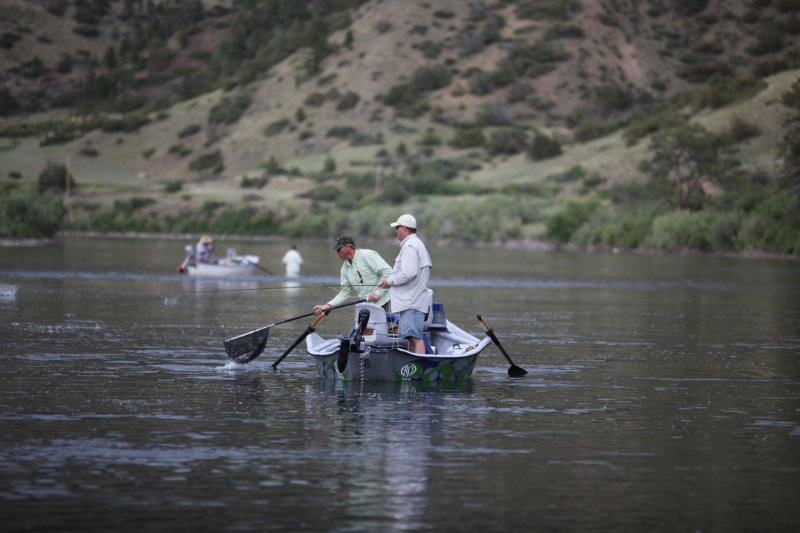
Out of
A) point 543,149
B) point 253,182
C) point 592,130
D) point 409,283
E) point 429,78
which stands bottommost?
point 409,283

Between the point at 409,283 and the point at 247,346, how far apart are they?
12.0 feet

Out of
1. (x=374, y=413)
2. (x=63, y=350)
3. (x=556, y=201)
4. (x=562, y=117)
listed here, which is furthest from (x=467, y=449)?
(x=562, y=117)

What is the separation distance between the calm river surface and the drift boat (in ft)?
0.84

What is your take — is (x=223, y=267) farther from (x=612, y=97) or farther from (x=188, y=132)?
(x=188, y=132)

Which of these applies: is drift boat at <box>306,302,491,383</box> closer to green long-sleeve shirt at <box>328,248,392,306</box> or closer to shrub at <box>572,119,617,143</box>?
green long-sleeve shirt at <box>328,248,392,306</box>

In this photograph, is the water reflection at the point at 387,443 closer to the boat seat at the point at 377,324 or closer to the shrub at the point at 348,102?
the boat seat at the point at 377,324

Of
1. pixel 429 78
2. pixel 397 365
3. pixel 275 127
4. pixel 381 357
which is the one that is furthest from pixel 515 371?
pixel 429 78

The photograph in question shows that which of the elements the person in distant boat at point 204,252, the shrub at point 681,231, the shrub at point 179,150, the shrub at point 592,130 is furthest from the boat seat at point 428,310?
the shrub at point 179,150

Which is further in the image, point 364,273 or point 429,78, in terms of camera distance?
point 429,78

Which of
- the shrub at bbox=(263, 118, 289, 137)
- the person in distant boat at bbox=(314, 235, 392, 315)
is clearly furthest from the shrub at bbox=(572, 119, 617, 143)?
the person in distant boat at bbox=(314, 235, 392, 315)

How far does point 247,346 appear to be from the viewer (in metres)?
21.1

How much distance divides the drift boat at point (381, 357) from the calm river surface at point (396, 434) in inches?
10.0

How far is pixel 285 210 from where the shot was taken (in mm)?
138000

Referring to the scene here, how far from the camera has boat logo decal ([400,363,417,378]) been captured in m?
19.3
